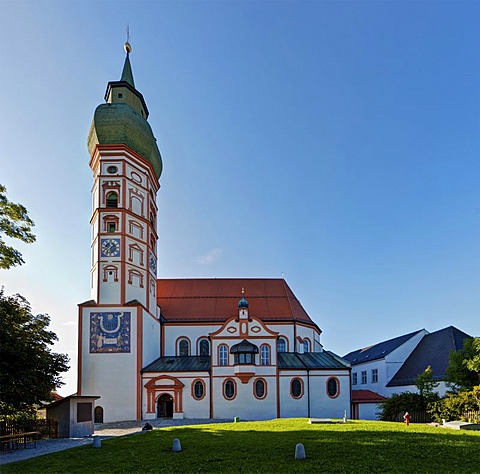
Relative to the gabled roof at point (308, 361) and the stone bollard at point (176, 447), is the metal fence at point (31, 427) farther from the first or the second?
the gabled roof at point (308, 361)

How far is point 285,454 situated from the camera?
52.8 ft

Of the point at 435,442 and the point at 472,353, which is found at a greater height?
the point at 472,353

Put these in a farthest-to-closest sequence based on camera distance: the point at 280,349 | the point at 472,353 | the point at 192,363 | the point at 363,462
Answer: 1. the point at 280,349
2. the point at 192,363
3. the point at 472,353
4. the point at 363,462

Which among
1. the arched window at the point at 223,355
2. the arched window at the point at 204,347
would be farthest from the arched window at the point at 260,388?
the arched window at the point at 204,347

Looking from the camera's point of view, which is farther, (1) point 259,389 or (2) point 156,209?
(2) point 156,209

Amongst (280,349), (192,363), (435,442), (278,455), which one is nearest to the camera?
(278,455)

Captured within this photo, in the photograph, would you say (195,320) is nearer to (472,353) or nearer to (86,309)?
(86,309)

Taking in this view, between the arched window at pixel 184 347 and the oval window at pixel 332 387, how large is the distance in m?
12.4

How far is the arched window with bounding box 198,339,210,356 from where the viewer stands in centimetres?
4794

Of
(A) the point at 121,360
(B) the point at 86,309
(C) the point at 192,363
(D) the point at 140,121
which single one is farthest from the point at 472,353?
(D) the point at 140,121

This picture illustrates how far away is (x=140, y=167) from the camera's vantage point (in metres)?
45.2

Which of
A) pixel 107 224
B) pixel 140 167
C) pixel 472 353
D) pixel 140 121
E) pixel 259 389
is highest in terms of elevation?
pixel 140 121

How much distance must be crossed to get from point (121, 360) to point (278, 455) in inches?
1053

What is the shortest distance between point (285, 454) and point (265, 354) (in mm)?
27439
